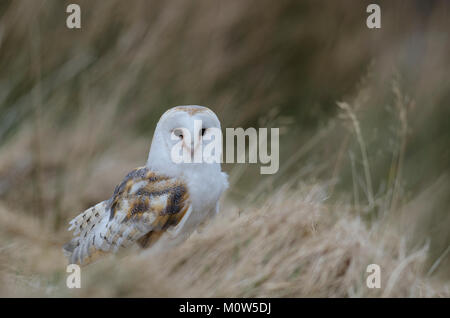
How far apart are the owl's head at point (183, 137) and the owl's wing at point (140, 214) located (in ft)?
0.17

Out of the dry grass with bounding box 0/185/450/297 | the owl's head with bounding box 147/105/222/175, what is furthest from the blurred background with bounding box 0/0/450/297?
the owl's head with bounding box 147/105/222/175

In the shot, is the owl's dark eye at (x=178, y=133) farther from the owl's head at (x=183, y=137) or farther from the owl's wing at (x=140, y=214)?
the owl's wing at (x=140, y=214)

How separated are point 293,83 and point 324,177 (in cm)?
69

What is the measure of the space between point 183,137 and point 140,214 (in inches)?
10.0

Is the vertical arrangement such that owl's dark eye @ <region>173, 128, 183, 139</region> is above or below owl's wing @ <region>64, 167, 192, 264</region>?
above

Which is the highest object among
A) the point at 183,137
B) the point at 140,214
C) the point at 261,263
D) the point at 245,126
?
the point at 245,126

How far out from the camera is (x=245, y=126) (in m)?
2.65

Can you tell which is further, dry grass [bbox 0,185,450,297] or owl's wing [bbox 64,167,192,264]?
owl's wing [bbox 64,167,192,264]

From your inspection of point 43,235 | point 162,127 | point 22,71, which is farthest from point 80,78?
point 162,127

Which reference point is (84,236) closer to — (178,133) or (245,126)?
(178,133)

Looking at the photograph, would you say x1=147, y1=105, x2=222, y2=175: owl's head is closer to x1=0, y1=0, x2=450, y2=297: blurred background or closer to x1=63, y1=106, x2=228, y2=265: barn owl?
x1=63, y1=106, x2=228, y2=265: barn owl

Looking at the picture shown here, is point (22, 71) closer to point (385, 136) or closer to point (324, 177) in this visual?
point (324, 177)

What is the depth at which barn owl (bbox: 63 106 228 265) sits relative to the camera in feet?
4.92

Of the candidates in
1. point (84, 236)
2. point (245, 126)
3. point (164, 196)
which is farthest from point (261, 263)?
point (245, 126)
